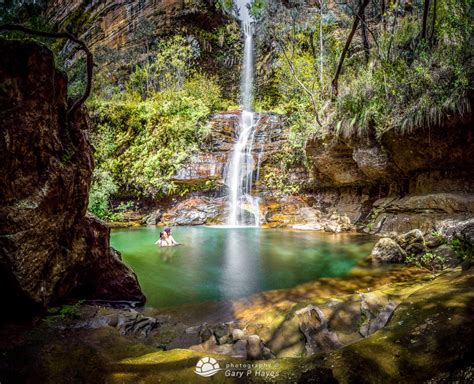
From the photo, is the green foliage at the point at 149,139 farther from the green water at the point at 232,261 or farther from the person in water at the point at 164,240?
the person in water at the point at 164,240

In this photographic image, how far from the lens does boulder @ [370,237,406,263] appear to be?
6.42 meters

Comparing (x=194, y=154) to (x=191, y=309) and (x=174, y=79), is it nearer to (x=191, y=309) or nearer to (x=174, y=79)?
(x=174, y=79)

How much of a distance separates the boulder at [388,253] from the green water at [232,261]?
0.59m

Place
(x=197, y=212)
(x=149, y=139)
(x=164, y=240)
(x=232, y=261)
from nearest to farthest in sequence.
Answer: (x=232, y=261)
(x=164, y=240)
(x=197, y=212)
(x=149, y=139)

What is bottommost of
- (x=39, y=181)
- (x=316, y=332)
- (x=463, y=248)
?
(x=316, y=332)

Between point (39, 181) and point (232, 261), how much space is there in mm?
5452

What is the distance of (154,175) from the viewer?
1719 cm

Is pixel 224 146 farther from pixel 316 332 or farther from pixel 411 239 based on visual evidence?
pixel 316 332

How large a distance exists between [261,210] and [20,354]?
44.1ft

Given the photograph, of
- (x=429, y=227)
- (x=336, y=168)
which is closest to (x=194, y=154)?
(x=336, y=168)

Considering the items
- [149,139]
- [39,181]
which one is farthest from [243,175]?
[39,181]

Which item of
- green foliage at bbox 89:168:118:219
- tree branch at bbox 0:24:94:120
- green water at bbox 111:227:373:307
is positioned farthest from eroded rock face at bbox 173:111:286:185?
tree branch at bbox 0:24:94:120

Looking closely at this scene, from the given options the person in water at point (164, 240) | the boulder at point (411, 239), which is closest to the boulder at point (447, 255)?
the boulder at point (411, 239)

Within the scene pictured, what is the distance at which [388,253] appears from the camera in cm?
653
